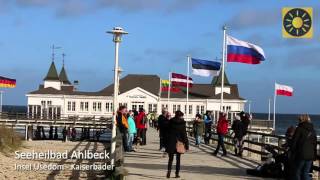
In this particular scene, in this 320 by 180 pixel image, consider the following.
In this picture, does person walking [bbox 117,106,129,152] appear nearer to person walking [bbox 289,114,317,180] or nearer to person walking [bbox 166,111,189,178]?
person walking [bbox 166,111,189,178]

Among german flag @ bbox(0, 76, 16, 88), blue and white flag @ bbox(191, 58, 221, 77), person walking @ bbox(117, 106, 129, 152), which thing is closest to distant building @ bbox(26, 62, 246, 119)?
german flag @ bbox(0, 76, 16, 88)

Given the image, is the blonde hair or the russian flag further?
the russian flag

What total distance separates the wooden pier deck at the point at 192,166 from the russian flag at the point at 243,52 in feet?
24.6

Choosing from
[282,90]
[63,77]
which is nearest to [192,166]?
[282,90]

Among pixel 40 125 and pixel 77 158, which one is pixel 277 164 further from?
pixel 40 125

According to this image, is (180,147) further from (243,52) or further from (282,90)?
(282,90)

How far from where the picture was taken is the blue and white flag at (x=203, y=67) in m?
41.1

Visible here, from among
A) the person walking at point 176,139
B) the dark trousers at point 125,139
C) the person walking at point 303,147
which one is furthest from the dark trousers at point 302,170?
the dark trousers at point 125,139

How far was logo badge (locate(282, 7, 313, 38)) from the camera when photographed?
57.7 ft

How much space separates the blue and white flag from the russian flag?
8.92 m

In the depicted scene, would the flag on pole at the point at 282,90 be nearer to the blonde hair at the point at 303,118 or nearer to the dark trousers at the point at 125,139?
the dark trousers at the point at 125,139

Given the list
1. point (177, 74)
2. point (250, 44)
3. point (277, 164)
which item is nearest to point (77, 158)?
point (250, 44)

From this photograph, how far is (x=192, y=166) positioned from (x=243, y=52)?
13.2 meters

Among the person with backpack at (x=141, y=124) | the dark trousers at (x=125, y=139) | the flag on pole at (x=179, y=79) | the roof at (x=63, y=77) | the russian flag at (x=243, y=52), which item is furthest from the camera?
the roof at (x=63, y=77)
